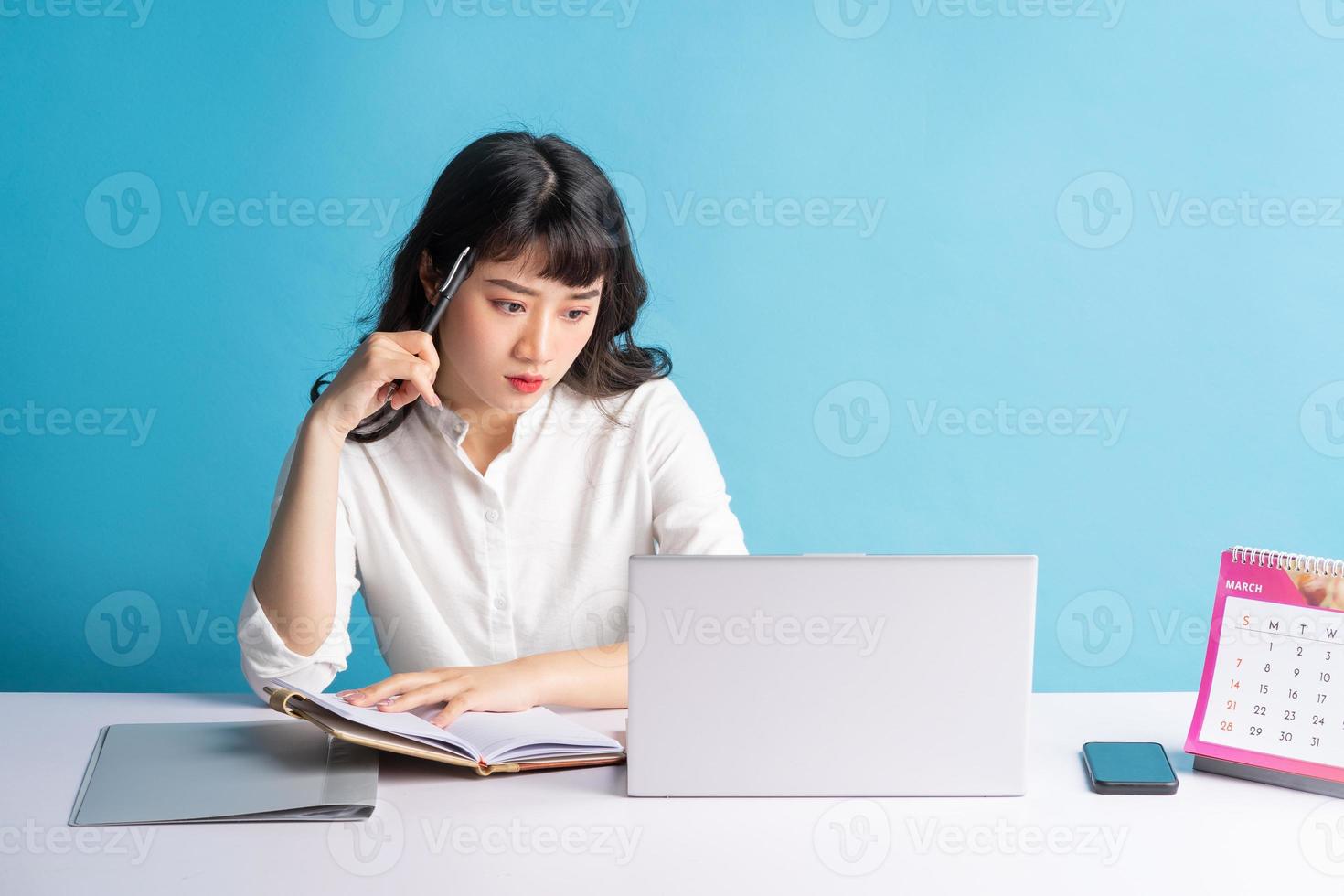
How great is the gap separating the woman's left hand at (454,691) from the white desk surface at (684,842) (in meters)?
0.06

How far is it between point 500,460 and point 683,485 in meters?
0.27

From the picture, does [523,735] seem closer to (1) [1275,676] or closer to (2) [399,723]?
(2) [399,723]

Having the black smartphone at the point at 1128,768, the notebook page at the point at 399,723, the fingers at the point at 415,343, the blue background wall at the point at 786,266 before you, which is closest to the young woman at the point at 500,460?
the fingers at the point at 415,343

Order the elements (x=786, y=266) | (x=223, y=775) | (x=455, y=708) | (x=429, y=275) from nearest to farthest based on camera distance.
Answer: (x=223, y=775) → (x=455, y=708) → (x=429, y=275) → (x=786, y=266)

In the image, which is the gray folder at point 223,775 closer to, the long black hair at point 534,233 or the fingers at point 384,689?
the fingers at point 384,689

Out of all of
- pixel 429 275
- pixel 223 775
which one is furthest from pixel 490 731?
pixel 429 275

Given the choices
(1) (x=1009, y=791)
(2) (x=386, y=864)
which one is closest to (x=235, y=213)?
(2) (x=386, y=864)

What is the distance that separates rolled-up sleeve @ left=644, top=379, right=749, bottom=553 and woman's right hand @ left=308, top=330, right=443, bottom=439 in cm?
40

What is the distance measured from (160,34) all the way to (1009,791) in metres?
2.08

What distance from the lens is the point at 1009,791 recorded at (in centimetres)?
107

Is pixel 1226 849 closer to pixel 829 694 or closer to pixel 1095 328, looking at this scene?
pixel 829 694

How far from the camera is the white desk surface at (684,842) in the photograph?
0.92 meters

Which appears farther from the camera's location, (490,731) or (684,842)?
(490,731)

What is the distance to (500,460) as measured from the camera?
65.7 inches
